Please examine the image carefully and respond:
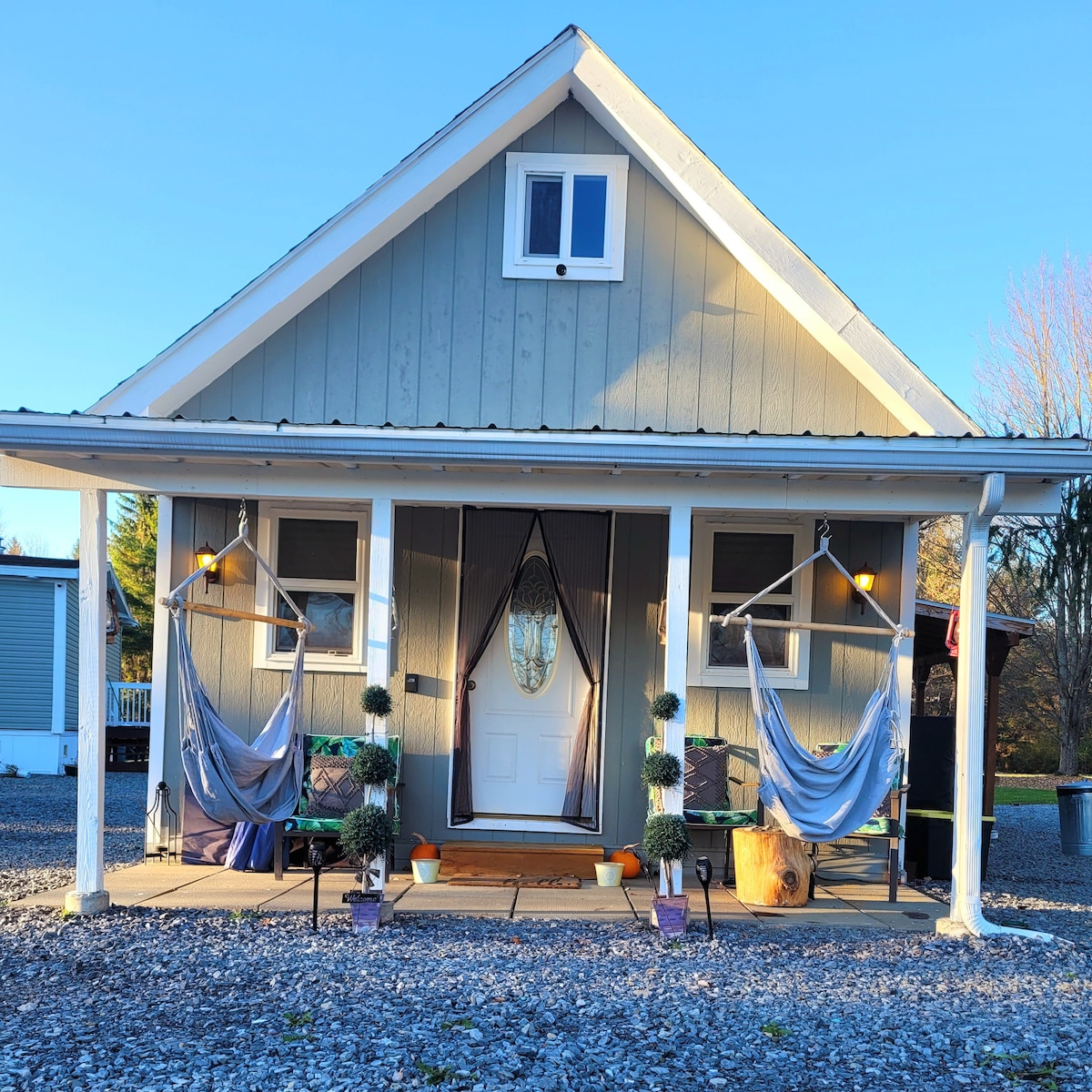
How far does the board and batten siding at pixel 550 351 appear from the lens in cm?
671

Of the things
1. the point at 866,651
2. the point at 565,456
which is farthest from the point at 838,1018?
the point at 866,651

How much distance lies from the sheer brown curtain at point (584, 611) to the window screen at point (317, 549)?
4.74 feet

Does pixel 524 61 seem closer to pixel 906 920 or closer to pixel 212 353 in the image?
pixel 212 353

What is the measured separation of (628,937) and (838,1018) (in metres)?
1.44

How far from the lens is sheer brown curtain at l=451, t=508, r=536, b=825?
7.41 meters

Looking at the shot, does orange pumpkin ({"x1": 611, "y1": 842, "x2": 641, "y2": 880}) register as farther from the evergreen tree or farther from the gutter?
the evergreen tree

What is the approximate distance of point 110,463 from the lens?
19.5 ft

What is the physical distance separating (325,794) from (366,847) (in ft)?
4.88

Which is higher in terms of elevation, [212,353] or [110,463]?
[212,353]

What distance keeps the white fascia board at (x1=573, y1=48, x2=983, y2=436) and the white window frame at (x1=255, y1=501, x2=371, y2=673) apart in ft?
10.4

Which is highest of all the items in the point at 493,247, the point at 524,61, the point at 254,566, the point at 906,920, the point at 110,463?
the point at 524,61

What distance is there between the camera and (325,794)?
6.84 m

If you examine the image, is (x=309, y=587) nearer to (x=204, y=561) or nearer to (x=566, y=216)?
(x=204, y=561)

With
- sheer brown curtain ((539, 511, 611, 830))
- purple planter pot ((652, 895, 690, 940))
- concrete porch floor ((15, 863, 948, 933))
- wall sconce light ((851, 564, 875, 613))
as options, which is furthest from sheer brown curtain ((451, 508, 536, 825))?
wall sconce light ((851, 564, 875, 613))
